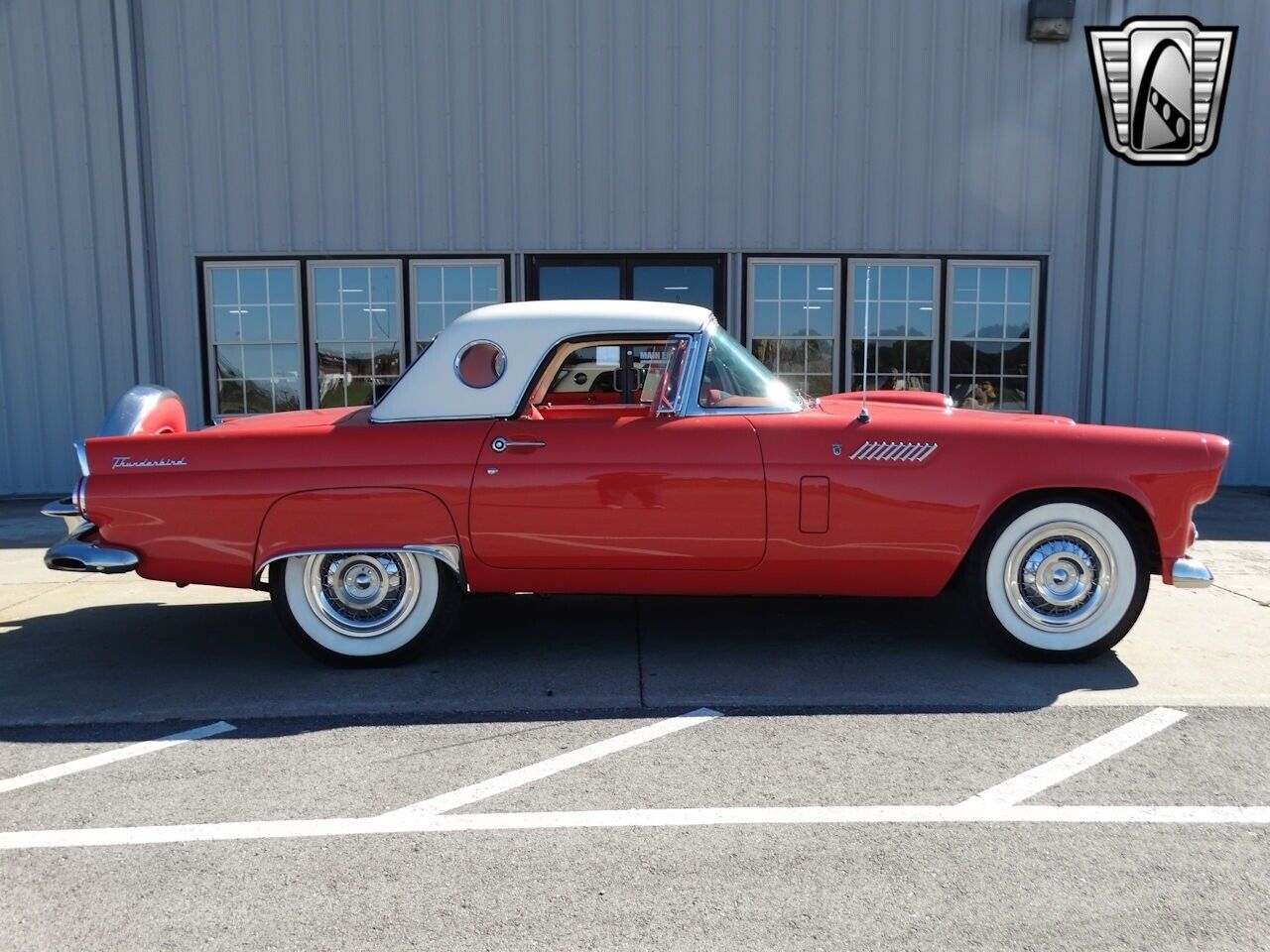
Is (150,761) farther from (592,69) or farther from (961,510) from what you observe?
(592,69)

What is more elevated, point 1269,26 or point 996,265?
point 1269,26

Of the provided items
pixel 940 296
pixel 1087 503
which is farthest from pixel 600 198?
pixel 1087 503

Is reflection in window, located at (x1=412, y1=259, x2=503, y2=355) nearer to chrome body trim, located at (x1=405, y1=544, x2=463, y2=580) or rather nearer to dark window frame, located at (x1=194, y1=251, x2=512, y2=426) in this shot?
dark window frame, located at (x1=194, y1=251, x2=512, y2=426)

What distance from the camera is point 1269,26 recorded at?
9555mm

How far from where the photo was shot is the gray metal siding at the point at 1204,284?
9.62 m

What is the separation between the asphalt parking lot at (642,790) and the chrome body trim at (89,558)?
0.50 metres

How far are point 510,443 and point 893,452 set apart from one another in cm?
165

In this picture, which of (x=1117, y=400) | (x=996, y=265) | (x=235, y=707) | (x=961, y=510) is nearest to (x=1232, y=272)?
(x=1117, y=400)

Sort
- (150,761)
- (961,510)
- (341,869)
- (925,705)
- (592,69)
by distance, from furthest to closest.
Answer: (592,69), (961,510), (925,705), (150,761), (341,869)

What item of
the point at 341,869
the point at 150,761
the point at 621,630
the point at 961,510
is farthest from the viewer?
the point at 621,630

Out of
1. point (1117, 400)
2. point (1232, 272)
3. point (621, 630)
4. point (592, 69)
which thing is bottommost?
point (621, 630)

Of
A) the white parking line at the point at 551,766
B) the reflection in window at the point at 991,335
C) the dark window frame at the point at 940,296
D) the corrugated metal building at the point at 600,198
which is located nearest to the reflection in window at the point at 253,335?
the corrugated metal building at the point at 600,198

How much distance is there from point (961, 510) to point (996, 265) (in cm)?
648

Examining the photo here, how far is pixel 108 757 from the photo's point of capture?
3.34 metres
